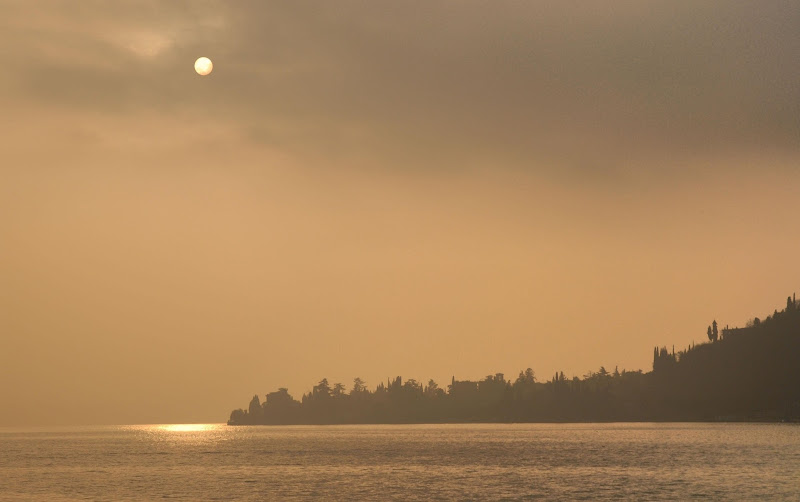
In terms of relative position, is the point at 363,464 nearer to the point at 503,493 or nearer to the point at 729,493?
the point at 503,493

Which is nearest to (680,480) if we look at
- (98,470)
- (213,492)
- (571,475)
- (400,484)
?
(571,475)

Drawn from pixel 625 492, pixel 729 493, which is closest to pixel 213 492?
pixel 625 492

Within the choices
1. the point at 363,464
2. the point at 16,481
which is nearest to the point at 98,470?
the point at 16,481

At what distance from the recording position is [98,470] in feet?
611

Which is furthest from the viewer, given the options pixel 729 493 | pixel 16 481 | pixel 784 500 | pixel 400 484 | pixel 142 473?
pixel 142 473

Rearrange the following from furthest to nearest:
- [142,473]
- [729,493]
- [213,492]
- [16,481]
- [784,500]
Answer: [142,473], [16,481], [213,492], [729,493], [784,500]

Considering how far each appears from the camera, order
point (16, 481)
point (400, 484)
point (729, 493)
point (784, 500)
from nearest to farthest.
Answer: point (784, 500) < point (729, 493) < point (400, 484) < point (16, 481)

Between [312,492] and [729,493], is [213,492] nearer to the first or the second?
[312,492]

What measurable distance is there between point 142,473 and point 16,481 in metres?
25.7

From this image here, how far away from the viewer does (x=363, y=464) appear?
194875 mm

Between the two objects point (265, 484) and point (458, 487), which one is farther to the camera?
point (265, 484)

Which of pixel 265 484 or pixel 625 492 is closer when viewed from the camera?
pixel 625 492

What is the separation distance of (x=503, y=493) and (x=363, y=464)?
7184 centimetres

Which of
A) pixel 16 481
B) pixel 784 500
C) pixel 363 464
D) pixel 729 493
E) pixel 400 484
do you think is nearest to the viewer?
pixel 784 500
